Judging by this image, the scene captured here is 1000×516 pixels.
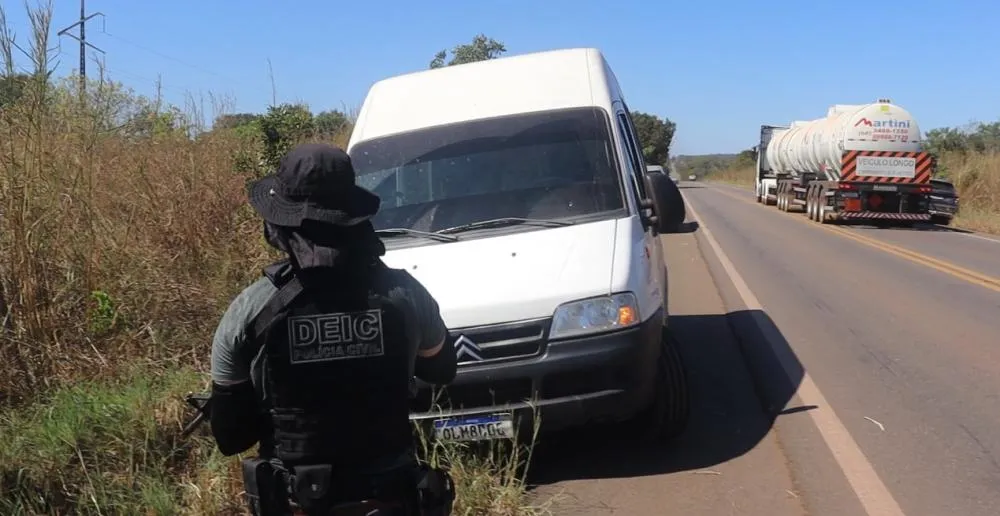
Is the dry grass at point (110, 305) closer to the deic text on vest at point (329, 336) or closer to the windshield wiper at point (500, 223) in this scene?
the windshield wiper at point (500, 223)

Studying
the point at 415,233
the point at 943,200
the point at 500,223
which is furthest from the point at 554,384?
the point at 943,200

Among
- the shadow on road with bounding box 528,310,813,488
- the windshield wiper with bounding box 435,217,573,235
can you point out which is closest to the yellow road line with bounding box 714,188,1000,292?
the shadow on road with bounding box 528,310,813,488

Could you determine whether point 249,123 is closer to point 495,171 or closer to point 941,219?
point 495,171

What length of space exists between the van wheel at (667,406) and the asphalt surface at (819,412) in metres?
0.13

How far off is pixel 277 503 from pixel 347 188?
866 mm

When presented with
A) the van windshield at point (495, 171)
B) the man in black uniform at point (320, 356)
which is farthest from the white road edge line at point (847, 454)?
the man in black uniform at point (320, 356)

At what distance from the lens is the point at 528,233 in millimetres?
5457

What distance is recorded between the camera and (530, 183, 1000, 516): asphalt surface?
4.78 meters

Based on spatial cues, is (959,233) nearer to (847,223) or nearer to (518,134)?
(847,223)

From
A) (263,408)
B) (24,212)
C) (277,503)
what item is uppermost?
(24,212)

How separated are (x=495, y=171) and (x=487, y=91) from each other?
780 mm

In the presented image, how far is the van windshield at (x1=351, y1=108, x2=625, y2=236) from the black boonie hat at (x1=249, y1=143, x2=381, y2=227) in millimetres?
3262

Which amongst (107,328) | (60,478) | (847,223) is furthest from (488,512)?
(847,223)

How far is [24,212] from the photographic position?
18.4 ft
